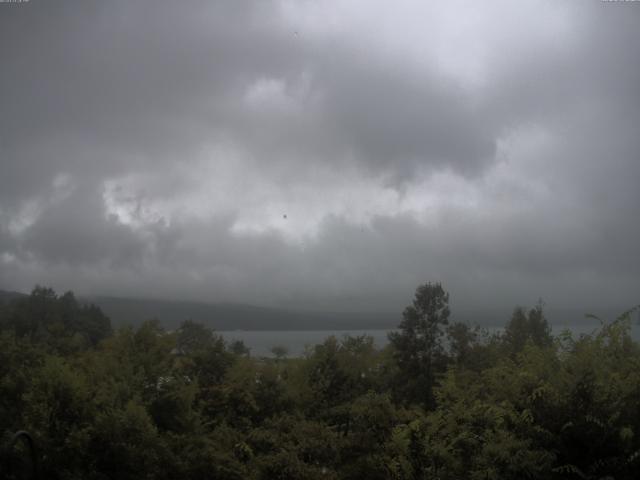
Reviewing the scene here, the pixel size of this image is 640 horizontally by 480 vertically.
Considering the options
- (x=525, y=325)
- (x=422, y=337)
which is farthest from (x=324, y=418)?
(x=525, y=325)

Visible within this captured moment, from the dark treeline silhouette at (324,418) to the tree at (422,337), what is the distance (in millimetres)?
10991

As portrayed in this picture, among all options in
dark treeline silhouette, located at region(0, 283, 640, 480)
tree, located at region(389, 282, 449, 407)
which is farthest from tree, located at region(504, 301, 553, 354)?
dark treeline silhouette, located at region(0, 283, 640, 480)

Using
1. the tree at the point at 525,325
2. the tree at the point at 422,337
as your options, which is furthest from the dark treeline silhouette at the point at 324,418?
the tree at the point at 525,325

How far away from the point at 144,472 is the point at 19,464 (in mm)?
2684

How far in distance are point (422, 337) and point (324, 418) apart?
16.3 metres

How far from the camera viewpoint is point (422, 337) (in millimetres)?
36969

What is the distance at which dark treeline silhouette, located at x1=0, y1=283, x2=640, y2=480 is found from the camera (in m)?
7.74

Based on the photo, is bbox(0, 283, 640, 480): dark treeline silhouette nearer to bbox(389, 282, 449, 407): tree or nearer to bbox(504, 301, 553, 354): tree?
bbox(389, 282, 449, 407): tree

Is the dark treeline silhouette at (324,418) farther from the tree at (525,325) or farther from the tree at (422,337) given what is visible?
the tree at (525,325)

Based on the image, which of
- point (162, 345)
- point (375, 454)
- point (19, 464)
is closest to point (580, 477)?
point (375, 454)

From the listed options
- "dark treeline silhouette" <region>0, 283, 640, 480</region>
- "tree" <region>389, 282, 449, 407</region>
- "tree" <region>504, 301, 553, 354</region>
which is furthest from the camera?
"tree" <region>504, 301, 553, 354</region>

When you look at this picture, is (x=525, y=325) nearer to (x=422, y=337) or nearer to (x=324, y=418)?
(x=422, y=337)

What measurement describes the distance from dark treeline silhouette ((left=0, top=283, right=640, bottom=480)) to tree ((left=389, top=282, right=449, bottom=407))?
1099 centimetres

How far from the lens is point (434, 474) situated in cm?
944
